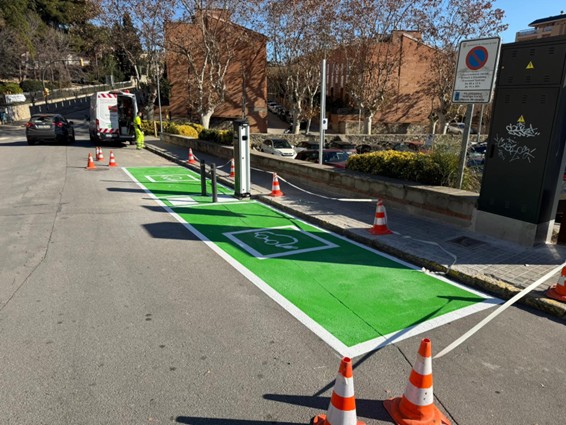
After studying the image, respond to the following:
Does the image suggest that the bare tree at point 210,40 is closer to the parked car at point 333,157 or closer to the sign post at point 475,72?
the parked car at point 333,157

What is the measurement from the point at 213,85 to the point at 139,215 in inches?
1043

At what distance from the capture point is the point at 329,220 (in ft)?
27.3

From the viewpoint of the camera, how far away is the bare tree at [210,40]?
3033cm

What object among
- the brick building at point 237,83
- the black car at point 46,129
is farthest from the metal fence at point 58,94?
the black car at point 46,129

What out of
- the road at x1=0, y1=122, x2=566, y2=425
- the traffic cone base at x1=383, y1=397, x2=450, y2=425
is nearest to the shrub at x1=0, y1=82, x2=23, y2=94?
the road at x1=0, y1=122, x2=566, y2=425

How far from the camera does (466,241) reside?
6773 millimetres

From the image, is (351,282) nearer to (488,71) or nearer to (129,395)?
(129,395)

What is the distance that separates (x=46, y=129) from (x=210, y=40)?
46.6 feet

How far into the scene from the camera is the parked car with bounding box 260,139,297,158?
78.6 feet

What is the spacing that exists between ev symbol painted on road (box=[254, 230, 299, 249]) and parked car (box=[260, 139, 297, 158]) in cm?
1651

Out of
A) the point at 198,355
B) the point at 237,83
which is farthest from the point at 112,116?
the point at 198,355

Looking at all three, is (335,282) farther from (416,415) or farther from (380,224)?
(416,415)

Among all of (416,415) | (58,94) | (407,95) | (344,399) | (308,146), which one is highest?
(407,95)

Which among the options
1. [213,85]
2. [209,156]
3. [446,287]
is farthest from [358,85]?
[446,287]
